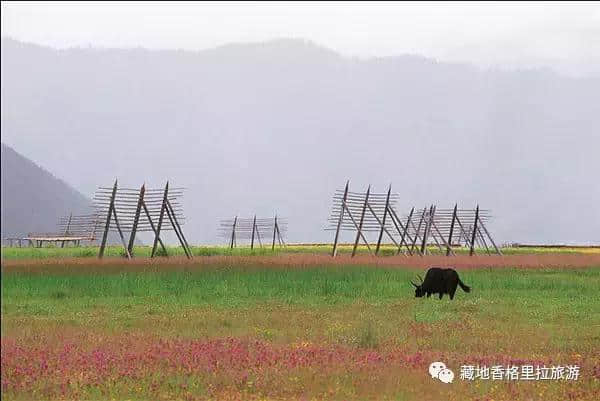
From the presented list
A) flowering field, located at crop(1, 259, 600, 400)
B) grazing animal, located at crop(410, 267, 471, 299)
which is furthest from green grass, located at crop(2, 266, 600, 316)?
grazing animal, located at crop(410, 267, 471, 299)

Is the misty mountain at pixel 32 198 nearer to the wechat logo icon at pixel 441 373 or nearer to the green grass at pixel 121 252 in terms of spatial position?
the green grass at pixel 121 252

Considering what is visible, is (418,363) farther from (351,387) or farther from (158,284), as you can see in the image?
(158,284)

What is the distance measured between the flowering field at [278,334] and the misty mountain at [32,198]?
10159 centimetres

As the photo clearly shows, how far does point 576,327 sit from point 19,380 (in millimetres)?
10863

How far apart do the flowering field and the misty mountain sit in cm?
10159

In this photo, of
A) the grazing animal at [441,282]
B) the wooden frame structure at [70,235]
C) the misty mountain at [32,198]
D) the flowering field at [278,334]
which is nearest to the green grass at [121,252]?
the wooden frame structure at [70,235]

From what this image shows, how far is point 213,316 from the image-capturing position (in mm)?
16953

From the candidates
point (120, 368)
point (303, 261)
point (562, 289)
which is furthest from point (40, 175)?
point (120, 368)

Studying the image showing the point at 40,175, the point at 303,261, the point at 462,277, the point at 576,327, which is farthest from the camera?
the point at 40,175

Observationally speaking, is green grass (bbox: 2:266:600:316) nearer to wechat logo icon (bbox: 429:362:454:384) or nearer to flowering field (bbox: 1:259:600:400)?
flowering field (bbox: 1:259:600:400)

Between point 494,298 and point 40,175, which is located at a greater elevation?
point 40,175

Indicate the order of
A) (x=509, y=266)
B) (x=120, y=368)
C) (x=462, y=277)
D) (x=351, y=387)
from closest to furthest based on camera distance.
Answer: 1. (x=351, y=387)
2. (x=120, y=368)
3. (x=462, y=277)
4. (x=509, y=266)

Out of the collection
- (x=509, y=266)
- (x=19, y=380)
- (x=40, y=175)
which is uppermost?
(x=40, y=175)

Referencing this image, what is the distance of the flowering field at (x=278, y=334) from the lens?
9.45 meters
